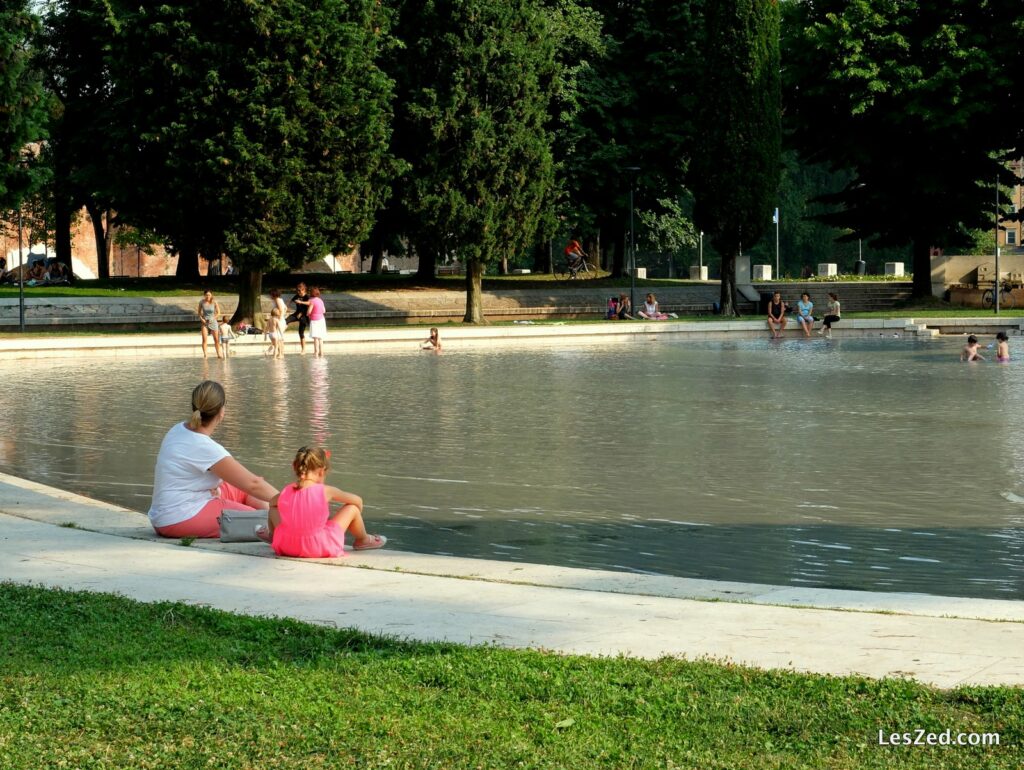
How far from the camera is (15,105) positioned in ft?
139

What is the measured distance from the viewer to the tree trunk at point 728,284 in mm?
51062

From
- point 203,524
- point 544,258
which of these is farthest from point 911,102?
point 203,524

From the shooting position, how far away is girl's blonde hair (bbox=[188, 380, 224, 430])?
9.51m

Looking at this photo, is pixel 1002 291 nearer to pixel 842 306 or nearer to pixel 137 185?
pixel 842 306

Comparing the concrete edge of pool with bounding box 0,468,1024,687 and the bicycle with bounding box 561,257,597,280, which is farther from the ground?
the bicycle with bounding box 561,257,597,280

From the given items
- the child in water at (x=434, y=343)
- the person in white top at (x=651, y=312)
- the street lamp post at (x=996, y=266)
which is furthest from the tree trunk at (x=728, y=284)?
the child in water at (x=434, y=343)

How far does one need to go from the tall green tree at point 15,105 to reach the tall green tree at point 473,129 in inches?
469

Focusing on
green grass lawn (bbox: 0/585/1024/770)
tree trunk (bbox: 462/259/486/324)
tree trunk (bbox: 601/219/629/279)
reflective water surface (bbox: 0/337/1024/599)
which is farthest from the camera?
tree trunk (bbox: 601/219/629/279)

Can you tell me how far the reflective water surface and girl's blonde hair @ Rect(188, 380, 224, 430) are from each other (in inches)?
63.1

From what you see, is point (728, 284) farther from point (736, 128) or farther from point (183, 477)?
point (183, 477)

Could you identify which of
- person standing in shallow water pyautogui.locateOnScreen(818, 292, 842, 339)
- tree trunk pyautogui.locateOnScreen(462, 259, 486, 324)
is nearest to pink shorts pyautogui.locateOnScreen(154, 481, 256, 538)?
person standing in shallow water pyautogui.locateOnScreen(818, 292, 842, 339)

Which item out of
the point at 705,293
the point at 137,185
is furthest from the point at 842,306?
the point at 137,185

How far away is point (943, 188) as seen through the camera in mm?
50156

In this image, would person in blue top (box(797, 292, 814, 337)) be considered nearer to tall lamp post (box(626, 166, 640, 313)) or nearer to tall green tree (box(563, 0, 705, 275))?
tall lamp post (box(626, 166, 640, 313))
